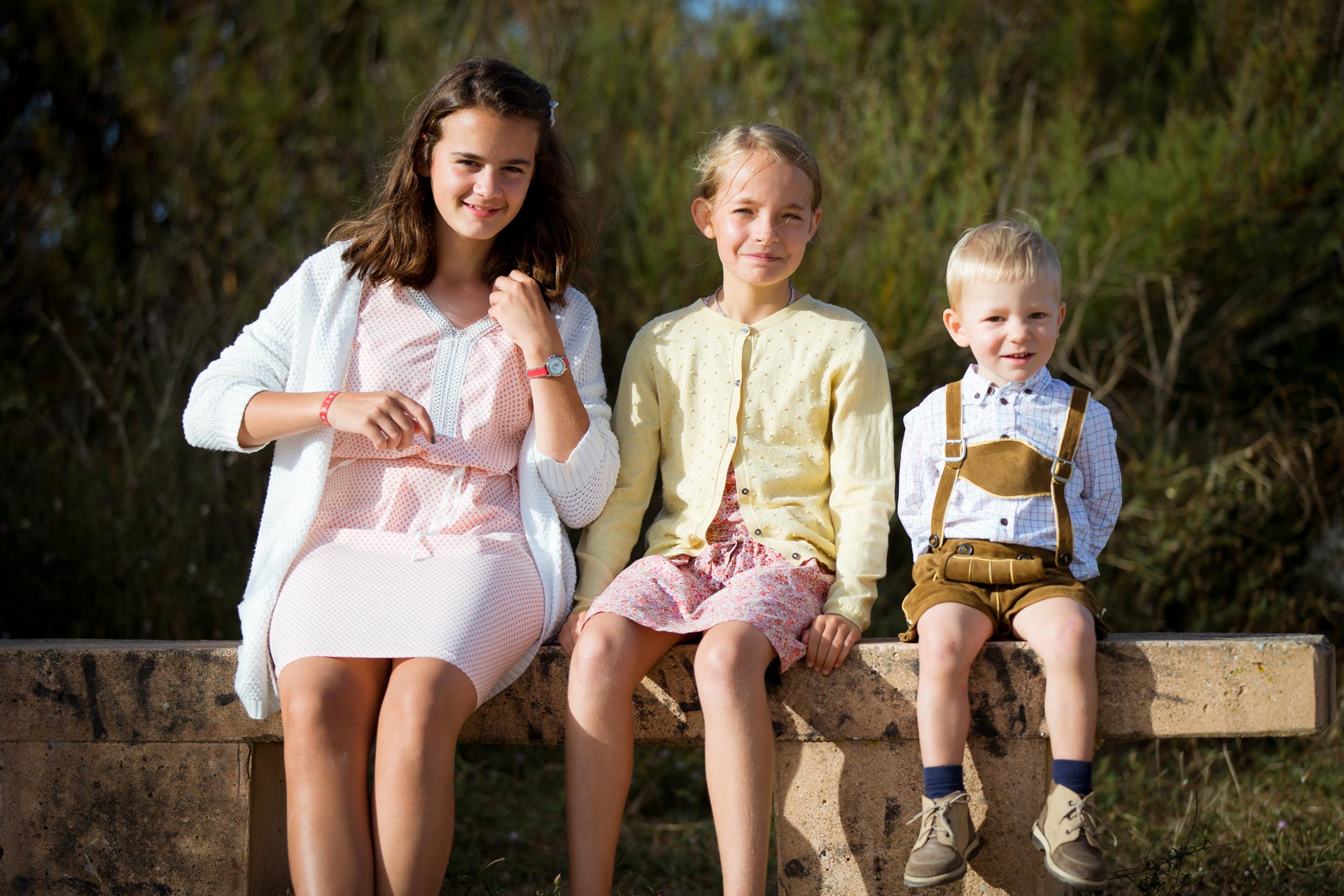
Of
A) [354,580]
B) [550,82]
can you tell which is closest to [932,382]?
[550,82]

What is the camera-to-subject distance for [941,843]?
2014 millimetres

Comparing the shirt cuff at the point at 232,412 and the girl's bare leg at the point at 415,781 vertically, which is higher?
the shirt cuff at the point at 232,412

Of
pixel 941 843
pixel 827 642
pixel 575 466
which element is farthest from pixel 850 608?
pixel 575 466

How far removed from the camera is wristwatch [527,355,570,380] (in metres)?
2.38

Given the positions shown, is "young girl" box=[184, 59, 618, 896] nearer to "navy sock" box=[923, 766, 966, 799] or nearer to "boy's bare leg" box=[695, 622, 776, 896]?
"boy's bare leg" box=[695, 622, 776, 896]

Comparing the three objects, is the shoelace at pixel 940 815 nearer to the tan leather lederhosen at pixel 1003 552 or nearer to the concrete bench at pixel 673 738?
the concrete bench at pixel 673 738

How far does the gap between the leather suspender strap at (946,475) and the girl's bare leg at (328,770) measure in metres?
1.09

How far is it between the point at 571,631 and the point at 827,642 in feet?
1.63

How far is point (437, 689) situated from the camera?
2.04 metres

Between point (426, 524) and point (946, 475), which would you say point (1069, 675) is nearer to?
point (946, 475)

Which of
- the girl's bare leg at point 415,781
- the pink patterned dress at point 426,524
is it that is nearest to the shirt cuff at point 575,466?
the pink patterned dress at point 426,524

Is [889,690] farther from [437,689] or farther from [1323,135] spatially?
[1323,135]

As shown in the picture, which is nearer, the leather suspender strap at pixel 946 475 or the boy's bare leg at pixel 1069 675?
the boy's bare leg at pixel 1069 675

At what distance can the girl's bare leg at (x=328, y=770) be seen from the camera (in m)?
1.89
